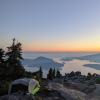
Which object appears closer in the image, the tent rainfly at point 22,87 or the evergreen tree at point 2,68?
the tent rainfly at point 22,87

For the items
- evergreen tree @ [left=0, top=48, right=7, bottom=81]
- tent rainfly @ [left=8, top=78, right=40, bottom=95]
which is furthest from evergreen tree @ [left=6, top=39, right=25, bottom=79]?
tent rainfly @ [left=8, top=78, right=40, bottom=95]

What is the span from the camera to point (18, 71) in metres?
44.9

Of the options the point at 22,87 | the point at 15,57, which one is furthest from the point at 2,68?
the point at 22,87

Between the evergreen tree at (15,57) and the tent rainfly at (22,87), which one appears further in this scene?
the evergreen tree at (15,57)

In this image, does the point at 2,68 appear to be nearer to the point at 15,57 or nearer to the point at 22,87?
the point at 15,57

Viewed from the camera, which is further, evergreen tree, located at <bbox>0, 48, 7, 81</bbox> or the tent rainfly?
evergreen tree, located at <bbox>0, 48, 7, 81</bbox>

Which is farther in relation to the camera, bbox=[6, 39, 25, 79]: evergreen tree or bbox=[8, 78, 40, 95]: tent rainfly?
bbox=[6, 39, 25, 79]: evergreen tree

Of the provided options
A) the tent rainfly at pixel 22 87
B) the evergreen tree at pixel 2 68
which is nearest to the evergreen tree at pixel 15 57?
the evergreen tree at pixel 2 68

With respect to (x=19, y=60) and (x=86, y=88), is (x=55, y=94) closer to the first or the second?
(x=86, y=88)

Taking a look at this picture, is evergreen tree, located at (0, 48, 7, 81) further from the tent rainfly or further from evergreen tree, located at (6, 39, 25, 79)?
the tent rainfly

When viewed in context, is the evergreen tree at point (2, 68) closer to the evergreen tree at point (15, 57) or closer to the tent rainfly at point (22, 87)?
the evergreen tree at point (15, 57)

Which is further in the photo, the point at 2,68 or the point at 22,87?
the point at 2,68

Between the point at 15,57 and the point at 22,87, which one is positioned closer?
the point at 22,87

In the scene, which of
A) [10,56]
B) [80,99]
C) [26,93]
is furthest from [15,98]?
[10,56]
